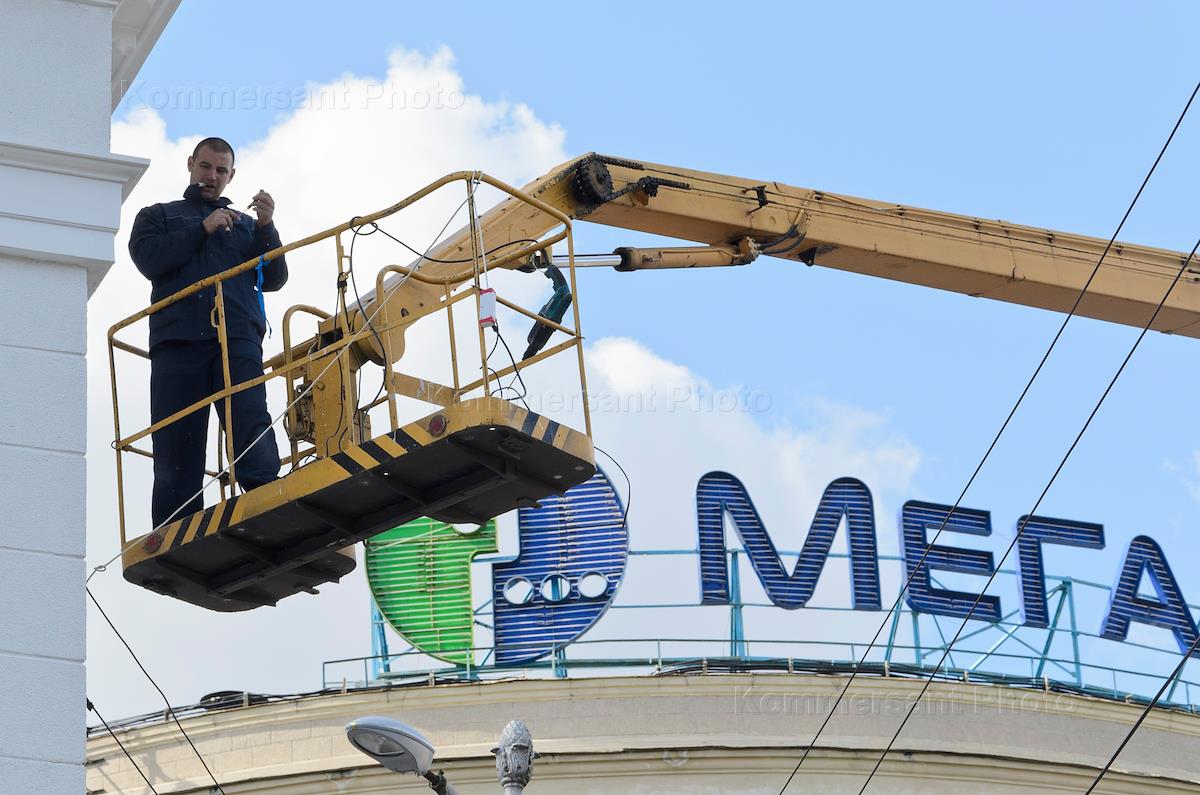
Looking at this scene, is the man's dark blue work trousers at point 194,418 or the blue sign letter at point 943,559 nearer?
the man's dark blue work trousers at point 194,418

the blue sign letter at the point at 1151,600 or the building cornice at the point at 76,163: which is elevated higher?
the blue sign letter at the point at 1151,600

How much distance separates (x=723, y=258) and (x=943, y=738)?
9818mm

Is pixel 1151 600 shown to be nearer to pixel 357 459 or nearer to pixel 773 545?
pixel 773 545

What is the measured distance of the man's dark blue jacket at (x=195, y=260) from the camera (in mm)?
15508

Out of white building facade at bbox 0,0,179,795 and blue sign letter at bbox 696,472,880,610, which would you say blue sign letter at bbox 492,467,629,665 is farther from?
white building facade at bbox 0,0,179,795

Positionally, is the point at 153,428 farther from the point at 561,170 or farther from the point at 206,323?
the point at 561,170

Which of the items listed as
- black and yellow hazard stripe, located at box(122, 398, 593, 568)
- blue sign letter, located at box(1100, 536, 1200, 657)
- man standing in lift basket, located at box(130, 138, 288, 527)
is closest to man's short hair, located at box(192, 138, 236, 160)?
man standing in lift basket, located at box(130, 138, 288, 527)

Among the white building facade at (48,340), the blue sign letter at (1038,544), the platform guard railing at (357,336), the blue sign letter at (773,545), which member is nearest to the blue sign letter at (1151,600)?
the blue sign letter at (1038,544)

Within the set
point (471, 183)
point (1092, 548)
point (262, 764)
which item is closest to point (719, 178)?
point (471, 183)

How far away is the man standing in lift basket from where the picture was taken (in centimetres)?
1552

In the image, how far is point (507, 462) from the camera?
1510 centimetres

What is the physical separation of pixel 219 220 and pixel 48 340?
13.5 feet

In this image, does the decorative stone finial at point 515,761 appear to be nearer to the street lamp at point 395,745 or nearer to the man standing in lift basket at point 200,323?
the street lamp at point 395,745

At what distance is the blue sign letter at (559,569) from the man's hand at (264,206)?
15.6 m
